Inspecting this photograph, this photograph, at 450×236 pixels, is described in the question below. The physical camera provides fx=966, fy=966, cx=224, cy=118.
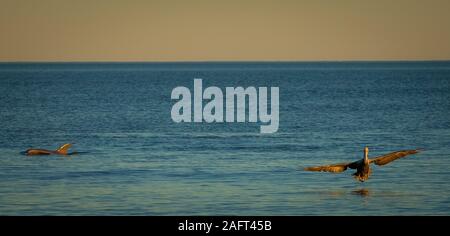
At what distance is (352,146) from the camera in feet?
164

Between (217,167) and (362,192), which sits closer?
(362,192)

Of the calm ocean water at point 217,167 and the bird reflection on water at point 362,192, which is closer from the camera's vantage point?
the calm ocean water at point 217,167

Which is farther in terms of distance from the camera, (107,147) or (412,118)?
(412,118)

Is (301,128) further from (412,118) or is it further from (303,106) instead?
(303,106)

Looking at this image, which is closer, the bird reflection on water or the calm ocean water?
the calm ocean water

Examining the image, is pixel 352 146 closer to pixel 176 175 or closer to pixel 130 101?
pixel 176 175

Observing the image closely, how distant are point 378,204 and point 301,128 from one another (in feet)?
109
